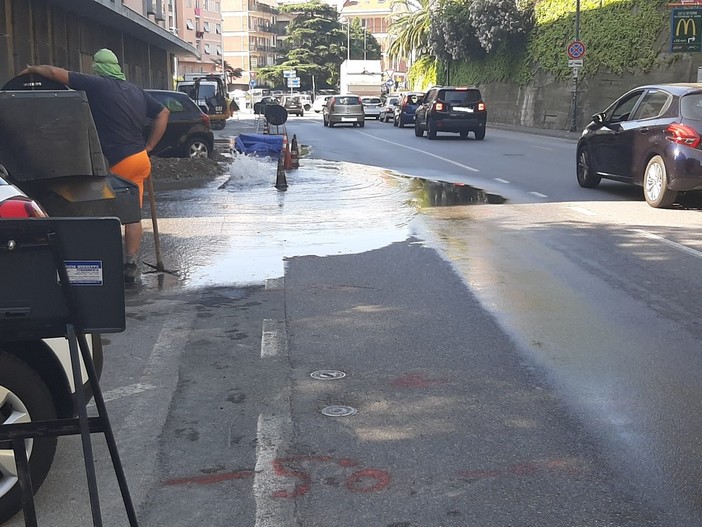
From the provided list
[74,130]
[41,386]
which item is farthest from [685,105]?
[41,386]

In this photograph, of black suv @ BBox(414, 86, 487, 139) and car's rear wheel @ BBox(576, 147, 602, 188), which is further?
black suv @ BBox(414, 86, 487, 139)

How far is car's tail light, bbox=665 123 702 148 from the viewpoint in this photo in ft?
38.5

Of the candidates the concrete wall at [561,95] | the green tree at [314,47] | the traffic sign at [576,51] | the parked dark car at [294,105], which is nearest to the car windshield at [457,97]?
the traffic sign at [576,51]

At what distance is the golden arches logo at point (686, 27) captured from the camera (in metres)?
28.0

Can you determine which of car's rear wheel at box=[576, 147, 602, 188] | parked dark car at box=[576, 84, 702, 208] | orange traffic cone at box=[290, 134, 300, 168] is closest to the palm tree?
orange traffic cone at box=[290, 134, 300, 168]

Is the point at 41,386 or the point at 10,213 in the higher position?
the point at 10,213

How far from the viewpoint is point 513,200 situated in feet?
44.9

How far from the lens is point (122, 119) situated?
7.84 m

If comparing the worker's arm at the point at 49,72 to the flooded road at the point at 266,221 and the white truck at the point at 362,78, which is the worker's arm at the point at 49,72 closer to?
the flooded road at the point at 266,221

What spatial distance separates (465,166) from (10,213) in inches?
655

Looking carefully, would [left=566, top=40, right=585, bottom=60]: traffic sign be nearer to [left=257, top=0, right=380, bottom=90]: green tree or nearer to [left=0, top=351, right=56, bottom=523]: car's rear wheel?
[left=0, top=351, right=56, bottom=523]: car's rear wheel

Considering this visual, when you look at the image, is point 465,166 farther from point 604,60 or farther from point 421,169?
point 604,60

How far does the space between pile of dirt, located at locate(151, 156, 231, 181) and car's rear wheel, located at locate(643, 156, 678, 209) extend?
29.8ft

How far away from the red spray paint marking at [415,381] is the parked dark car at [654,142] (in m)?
7.72
